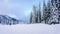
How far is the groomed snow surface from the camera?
63.3 inches

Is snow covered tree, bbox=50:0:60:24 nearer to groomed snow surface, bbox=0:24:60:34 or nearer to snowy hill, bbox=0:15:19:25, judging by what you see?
groomed snow surface, bbox=0:24:60:34

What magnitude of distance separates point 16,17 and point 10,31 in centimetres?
26

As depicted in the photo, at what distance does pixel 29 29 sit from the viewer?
5.43 feet

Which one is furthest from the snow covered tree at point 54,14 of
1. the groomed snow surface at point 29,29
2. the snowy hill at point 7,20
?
the snowy hill at point 7,20

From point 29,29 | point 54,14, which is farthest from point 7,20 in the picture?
point 54,14

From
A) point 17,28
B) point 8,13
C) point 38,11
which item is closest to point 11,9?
point 8,13

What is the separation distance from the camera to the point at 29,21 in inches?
66.4

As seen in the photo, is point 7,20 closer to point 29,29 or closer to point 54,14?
point 29,29

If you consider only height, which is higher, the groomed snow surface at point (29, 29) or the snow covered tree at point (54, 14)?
the snow covered tree at point (54, 14)

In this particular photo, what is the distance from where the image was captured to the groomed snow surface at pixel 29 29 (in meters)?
1.61

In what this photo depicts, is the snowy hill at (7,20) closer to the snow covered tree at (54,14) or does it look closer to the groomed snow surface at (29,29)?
the groomed snow surface at (29,29)

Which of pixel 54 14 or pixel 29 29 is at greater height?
pixel 54 14

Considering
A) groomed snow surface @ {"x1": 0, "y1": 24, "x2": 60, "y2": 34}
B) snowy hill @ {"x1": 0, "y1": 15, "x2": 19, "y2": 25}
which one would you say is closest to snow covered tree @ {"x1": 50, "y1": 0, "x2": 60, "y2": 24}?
groomed snow surface @ {"x1": 0, "y1": 24, "x2": 60, "y2": 34}

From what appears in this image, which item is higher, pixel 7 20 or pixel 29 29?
pixel 7 20
